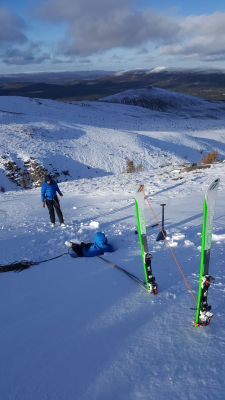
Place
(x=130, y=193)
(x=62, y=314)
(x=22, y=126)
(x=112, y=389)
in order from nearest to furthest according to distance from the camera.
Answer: (x=112, y=389) < (x=62, y=314) < (x=130, y=193) < (x=22, y=126)

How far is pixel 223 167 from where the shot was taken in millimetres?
15148

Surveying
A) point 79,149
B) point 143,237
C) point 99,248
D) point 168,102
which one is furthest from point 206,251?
point 168,102

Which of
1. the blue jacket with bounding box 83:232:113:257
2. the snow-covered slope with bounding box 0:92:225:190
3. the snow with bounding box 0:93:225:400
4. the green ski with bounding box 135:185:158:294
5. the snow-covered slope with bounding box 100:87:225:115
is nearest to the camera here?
the snow with bounding box 0:93:225:400

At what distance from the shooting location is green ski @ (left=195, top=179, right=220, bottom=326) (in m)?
2.66

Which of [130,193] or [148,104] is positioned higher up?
[148,104]

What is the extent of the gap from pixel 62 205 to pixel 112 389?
855 cm

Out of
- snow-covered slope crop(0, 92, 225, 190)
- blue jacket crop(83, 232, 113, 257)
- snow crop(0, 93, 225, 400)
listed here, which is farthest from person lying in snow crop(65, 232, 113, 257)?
snow-covered slope crop(0, 92, 225, 190)

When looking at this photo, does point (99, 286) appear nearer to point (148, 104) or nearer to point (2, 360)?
point (2, 360)

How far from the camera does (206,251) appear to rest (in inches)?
112

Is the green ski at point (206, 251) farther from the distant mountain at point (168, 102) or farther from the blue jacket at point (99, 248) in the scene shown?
the distant mountain at point (168, 102)

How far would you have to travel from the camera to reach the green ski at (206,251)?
8.73ft

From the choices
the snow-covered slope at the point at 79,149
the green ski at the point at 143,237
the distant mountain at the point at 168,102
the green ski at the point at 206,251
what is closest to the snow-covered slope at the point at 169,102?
the distant mountain at the point at 168,102

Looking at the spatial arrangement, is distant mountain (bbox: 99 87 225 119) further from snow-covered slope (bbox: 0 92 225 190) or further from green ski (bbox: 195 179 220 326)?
green ski (bbox: 195 179 220 326)

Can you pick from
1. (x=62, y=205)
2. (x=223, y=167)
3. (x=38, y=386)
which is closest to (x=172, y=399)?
(x=38, y=386)
